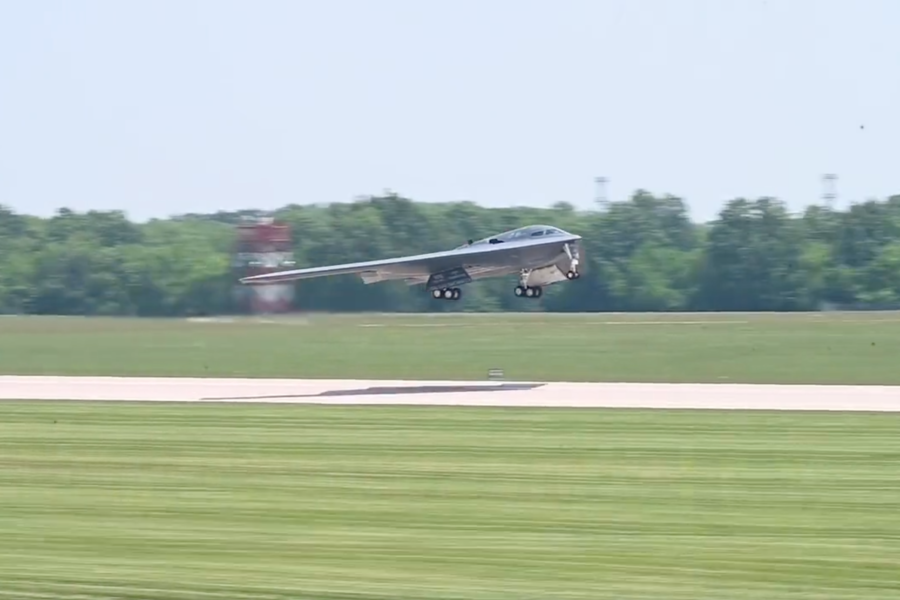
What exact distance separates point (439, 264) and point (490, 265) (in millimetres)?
1742

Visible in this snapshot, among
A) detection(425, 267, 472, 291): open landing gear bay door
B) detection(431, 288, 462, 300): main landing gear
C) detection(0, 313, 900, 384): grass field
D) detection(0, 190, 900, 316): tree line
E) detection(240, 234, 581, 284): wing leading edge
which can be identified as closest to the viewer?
detection(240, 234, 581, 284): wing leading edge

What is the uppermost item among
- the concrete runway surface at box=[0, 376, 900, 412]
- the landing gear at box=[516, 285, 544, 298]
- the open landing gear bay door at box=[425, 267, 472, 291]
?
the open landing gear bay door at box=[425, 267, 472, 291]

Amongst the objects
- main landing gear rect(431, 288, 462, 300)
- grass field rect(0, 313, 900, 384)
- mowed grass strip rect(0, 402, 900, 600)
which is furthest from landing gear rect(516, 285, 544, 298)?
mowed grass strip rect(0, 402, 900, 600)

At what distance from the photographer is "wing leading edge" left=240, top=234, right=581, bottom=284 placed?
42719 mm

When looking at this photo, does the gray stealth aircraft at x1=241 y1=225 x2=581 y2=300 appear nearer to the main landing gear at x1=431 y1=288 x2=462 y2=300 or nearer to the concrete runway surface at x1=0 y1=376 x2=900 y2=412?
the main landing gear at x1=431 y1=288 x2=462 y2=300

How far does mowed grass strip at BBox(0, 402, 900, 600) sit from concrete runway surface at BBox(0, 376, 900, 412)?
11.1 ft

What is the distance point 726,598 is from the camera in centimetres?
1577

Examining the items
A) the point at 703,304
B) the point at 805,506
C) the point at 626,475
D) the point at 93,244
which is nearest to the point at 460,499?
the point at 626,475

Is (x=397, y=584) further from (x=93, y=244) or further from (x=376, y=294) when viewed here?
(x=93, y=244)

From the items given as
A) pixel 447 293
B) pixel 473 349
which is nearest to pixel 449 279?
pixel 447 293

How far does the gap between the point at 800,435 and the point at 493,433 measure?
21.5 ft

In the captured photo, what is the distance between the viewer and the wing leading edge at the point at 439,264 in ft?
140

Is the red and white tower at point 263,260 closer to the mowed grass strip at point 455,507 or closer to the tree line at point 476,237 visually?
the tree line at point 476,237

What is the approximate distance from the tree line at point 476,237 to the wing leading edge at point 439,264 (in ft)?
17.6
